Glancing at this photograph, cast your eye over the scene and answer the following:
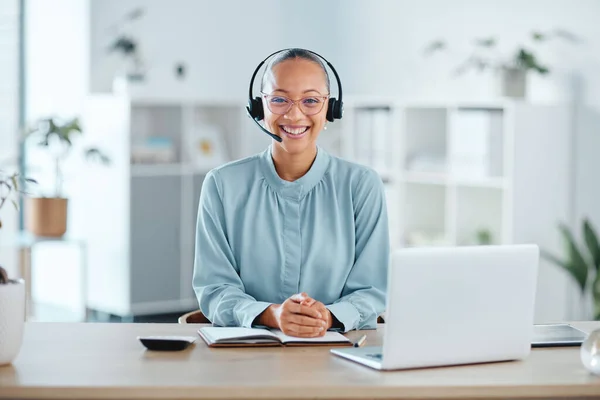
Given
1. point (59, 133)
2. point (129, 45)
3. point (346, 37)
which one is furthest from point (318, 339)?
point (346, 37)

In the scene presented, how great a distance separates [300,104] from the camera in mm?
2504

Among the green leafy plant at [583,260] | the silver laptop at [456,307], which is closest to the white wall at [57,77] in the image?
the green leafy plant at [583,260]

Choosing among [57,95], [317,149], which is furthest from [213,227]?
[57,95]

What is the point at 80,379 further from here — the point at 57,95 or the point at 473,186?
the point at 57,95

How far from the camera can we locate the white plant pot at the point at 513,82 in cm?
507

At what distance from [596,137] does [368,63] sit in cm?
184

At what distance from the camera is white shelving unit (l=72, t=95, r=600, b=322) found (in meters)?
5.00

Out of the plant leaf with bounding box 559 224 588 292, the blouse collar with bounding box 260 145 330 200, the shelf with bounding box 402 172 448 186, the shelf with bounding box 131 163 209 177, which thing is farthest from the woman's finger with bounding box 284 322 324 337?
the shelf with bounding box 131 163 209 177

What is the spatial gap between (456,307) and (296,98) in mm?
797

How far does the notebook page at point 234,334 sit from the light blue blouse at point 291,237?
10.9 inches

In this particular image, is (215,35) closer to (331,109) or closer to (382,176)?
(382,176)

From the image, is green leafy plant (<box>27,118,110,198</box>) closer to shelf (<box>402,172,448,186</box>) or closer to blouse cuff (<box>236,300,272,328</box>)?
shelf (<box>402,172,448,186</box>)

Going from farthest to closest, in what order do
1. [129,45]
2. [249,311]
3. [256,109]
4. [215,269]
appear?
[129,45]
[256,109]
[215,269]
[249,311]

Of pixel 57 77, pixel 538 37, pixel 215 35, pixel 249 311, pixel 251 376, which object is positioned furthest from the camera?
pixel 215 35
